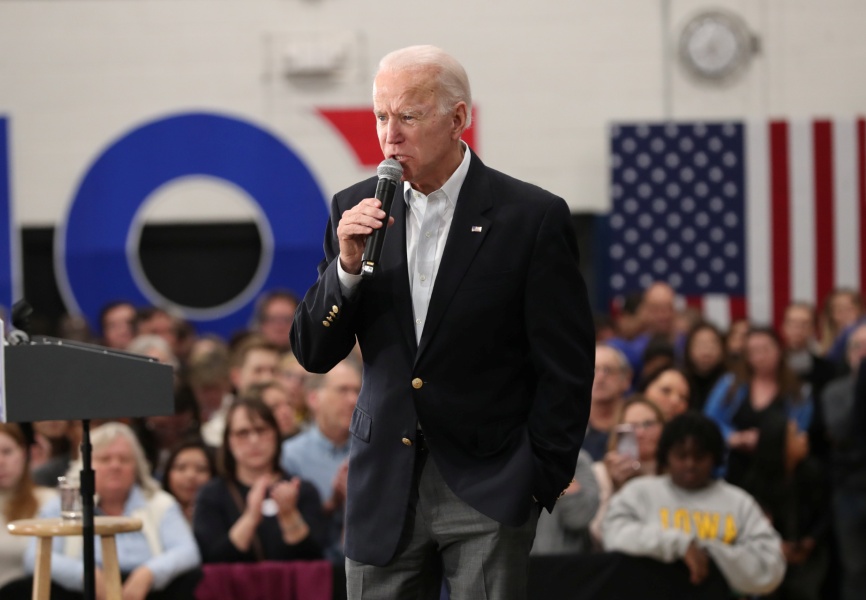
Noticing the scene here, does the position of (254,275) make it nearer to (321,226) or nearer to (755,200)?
(321,226)

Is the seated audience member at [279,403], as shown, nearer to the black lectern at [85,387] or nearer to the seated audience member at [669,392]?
the seated audience member at [669,392]

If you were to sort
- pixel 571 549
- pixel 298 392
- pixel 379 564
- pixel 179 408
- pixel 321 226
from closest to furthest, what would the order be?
pixel 379 564, pixel 571 549, pixel 179 408, pixel 298 392, pixel 321 226

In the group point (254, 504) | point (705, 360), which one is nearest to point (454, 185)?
point (254, 504)

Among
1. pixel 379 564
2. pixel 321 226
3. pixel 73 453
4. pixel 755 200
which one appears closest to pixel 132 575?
pixel 73 453

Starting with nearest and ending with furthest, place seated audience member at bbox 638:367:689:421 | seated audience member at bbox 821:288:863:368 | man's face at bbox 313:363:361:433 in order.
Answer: man's face at bbox 313:363:361:433, seated audience member at bbox 638:367:689:421, seated audience member at bbox 821:288:863:368

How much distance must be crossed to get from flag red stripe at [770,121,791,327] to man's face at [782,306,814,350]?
1.87 m

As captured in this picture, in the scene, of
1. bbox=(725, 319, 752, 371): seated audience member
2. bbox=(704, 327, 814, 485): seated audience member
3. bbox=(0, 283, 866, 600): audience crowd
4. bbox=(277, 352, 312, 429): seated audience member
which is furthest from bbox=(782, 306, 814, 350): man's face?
bbox=(277, 352, 312, 429): seated audience member

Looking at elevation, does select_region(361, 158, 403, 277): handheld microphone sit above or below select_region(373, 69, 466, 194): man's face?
below

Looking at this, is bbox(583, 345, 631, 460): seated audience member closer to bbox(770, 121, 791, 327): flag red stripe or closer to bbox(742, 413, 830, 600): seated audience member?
bbox(742, 413, 830, 600): seated audience member

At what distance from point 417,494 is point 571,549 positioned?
2.42 m

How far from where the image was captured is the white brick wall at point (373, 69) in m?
9.80

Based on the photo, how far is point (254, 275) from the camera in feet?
32.3

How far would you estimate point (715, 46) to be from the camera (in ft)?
32.4

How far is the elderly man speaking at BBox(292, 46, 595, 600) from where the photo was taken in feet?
8.22
